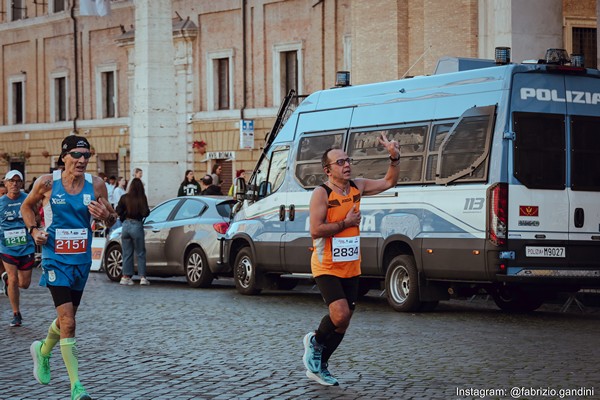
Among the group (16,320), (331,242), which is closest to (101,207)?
(331,242)

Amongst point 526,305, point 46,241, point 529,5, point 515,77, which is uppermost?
point 529,5

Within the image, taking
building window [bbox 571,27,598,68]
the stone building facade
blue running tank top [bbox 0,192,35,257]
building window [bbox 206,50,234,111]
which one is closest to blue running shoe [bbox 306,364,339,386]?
blue running tank top [bbox 0,192,35,257]

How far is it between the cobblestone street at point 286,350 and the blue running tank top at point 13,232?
34.5 inches

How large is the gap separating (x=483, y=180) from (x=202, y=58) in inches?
1293

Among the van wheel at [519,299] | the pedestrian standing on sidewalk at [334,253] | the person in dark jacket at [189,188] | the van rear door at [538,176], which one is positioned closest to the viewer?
the pedestrian standing on sidewalk at [334,253]

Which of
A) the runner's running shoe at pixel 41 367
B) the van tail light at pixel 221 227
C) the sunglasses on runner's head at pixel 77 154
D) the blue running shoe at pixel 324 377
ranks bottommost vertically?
the blue running shoe at pixel 324 377

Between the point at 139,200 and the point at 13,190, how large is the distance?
250 inches

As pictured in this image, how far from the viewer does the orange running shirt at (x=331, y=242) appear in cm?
1081

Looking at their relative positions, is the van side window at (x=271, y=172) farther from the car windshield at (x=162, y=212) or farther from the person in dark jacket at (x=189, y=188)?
the person in dark jacket at (x=189, y=188)

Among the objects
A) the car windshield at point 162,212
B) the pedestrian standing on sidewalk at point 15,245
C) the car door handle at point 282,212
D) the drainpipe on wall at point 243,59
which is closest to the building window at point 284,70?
the drainpipe on wall at point 243,59

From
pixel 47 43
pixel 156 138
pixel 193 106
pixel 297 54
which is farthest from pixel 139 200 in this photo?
pixel 47 43

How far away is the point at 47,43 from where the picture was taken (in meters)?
55.2

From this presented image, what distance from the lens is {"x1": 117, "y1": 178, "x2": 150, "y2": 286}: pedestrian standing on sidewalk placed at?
23750 millimetres

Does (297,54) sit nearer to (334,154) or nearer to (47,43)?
(47,43)
